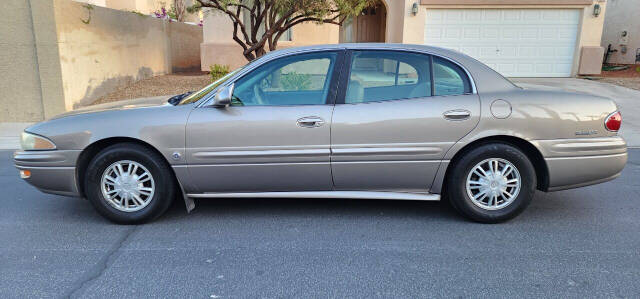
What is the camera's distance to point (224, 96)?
383 centimetres

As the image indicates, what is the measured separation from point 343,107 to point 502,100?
140 centimetres

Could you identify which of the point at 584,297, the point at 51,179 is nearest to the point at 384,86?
the point at 584,297

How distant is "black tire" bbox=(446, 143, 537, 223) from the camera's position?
3.93 meters

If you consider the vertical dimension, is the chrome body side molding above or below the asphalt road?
above

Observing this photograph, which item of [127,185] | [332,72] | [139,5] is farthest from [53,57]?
[139,5]

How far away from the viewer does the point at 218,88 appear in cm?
402

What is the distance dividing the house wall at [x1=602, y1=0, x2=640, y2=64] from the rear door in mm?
16621

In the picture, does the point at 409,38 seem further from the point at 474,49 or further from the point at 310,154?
the point at 310,154

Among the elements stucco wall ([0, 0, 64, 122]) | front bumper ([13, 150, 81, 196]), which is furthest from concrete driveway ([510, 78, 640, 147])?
stucco wall ([0, 0, 64, 122])

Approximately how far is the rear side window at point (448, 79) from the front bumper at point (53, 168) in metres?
3.27

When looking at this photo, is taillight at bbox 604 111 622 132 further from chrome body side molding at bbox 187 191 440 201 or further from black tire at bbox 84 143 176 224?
black tire at bbox 84 143 176 224

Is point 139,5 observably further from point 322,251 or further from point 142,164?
point 322,251

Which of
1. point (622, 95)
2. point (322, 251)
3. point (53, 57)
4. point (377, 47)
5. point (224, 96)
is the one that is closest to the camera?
point (322, 251)

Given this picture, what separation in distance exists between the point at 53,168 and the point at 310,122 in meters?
2.33
